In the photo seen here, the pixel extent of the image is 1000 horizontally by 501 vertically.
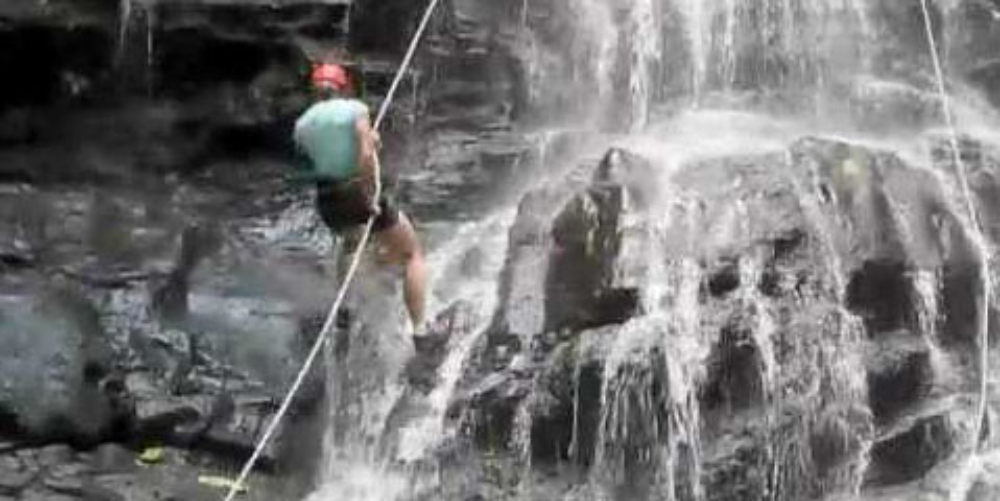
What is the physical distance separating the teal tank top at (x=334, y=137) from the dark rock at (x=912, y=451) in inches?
136

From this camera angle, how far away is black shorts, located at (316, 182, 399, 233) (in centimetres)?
933

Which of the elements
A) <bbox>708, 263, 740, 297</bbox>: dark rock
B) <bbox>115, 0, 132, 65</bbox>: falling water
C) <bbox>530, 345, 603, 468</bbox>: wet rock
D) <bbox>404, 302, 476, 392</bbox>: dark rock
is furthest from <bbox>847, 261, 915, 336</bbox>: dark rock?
<bbox>115, 0, 132, 65</bbox>: falling water

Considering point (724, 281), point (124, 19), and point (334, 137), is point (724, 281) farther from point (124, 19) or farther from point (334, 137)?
point (124, 19)

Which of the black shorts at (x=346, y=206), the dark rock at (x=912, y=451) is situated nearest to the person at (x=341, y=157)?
the black shorts at (x=346, y=206)

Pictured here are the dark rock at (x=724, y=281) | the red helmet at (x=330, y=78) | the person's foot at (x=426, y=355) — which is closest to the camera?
the red helmet at (x=330, y=78)

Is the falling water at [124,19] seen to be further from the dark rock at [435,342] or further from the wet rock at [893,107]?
the wet rock at [893,107]

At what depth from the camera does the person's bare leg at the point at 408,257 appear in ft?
32.0

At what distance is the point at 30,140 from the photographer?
14016mm

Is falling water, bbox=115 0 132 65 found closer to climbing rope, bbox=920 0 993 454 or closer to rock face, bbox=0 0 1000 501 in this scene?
rock face, bbox=0 0 1000 501

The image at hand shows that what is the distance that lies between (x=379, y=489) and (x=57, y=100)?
5791 mm

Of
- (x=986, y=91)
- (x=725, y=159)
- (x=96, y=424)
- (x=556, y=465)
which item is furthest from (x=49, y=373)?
(x=986, y=91)

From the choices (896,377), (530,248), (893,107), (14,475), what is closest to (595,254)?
(530,248)

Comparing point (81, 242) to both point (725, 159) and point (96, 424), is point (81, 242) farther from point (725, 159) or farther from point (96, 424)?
point (725, 159)

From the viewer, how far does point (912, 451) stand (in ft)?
31.6
